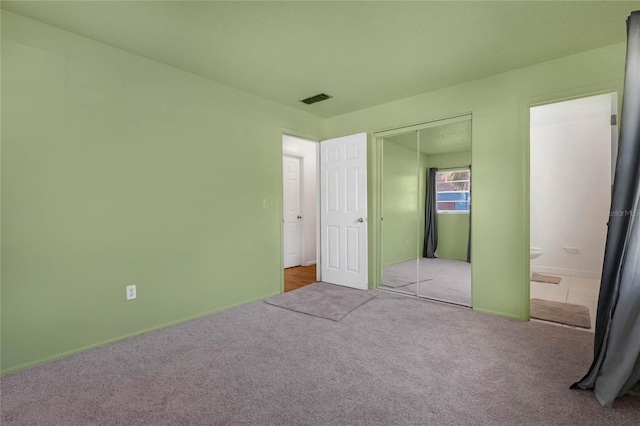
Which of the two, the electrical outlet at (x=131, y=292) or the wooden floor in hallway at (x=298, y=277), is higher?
the electrical outlet at (x=131, y=292)

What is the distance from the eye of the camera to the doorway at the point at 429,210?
12.7ft

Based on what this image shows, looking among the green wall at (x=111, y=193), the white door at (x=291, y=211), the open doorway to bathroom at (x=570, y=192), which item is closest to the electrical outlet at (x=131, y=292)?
the green wall at (x=111, y=193)

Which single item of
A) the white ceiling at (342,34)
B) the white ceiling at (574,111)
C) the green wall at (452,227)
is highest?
the white ceiling at (574,111)

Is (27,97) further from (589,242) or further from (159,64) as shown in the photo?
(589,242)

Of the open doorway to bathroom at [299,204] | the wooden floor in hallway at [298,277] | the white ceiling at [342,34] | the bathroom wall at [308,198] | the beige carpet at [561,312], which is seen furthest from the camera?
the bathroom wall at [308,198]

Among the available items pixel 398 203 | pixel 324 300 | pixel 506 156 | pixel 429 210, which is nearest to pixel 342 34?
pixel 506 156

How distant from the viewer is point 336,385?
185 cm

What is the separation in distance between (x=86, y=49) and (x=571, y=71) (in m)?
4.16

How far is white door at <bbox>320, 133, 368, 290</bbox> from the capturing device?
157 inches

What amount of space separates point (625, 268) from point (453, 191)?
2.69 m

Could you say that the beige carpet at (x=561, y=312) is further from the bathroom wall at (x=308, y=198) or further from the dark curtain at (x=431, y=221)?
the bathroom wall at (x=308, y=198)

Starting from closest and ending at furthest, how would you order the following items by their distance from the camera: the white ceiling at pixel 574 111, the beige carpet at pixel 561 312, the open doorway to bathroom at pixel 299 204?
the beige carpet at pixel 561 312, the white ceiling at pixel 574 111, the open doorway to bathroom at pixel 299 204

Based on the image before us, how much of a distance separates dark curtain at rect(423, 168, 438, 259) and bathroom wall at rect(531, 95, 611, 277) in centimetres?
176

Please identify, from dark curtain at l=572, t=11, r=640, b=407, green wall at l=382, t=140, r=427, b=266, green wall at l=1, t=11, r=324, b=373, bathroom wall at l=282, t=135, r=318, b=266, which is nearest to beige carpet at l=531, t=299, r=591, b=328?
dark curtain at l=572, t=11, r=640, b=407
